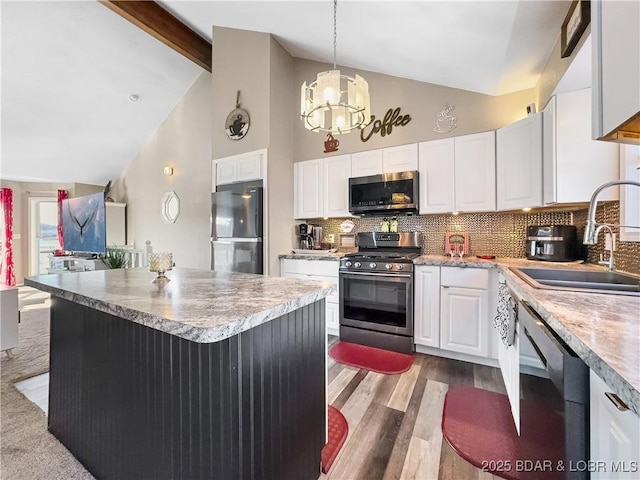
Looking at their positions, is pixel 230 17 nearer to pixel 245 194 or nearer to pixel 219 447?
pixel 245 194

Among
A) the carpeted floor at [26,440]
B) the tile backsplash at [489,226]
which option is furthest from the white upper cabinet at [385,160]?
the carpeted floor at [26,440]

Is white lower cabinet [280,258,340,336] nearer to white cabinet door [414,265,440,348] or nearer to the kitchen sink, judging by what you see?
white cabinet door [414,265,440,348]

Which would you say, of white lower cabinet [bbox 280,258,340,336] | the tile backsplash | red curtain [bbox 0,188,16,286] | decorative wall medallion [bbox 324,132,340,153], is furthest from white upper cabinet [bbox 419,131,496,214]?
red curtain [bbox 0,188,16,286]

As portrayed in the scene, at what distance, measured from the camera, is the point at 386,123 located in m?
3.21

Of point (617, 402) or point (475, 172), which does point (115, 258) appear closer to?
point (475, 172)

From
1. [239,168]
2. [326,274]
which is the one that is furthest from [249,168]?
[326,274]

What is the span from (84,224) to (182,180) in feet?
8.37

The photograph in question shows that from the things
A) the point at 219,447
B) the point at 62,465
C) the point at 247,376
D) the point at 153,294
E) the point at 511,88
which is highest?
the point at 511,88

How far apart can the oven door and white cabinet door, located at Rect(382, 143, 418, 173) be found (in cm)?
119

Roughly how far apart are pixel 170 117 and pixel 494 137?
17.3 feet

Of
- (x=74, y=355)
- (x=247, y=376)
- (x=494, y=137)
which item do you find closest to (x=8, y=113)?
(x=74, y=355)

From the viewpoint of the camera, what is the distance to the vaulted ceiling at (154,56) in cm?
202

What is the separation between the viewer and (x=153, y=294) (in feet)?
3.81

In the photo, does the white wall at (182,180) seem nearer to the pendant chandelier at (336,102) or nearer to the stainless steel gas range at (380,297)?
the stainless steel gas range at (380,297)
